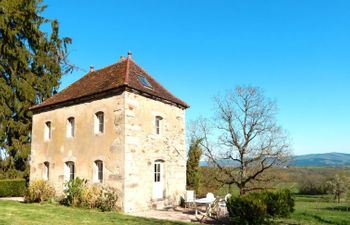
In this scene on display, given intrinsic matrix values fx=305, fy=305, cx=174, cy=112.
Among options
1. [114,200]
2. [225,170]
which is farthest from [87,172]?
[225,170]

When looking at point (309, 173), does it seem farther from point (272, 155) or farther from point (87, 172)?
point (87, 172)

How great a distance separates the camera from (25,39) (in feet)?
74.5

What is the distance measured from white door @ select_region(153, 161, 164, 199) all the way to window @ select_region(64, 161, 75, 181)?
416cm

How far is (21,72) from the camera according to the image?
863 inches

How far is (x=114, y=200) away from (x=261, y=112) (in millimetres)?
11615

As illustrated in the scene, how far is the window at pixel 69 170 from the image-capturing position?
15273mm

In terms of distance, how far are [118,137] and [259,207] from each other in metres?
6.68

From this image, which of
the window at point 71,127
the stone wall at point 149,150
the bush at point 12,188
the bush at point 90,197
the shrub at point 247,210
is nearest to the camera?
the shrub at point 247,210

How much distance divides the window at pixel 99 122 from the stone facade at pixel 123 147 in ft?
0.62

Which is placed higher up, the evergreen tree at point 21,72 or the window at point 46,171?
the evergreen tree at point 21,72

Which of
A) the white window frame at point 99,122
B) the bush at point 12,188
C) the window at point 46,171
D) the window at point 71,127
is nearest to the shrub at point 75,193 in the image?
the white window frame at point 99,122

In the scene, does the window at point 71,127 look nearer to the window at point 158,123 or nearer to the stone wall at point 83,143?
the stone wall at point 83,143

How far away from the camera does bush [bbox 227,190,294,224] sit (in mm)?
9211

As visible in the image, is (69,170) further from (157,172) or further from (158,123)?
(158,123)
